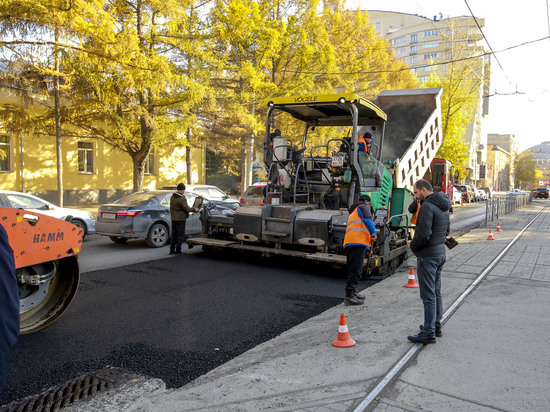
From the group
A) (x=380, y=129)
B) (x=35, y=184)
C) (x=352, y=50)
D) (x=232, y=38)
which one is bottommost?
(x=35, y=184)

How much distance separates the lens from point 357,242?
21.3 ft

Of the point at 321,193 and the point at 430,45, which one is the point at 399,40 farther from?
the point at 321,193

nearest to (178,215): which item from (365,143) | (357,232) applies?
→ (365,143)

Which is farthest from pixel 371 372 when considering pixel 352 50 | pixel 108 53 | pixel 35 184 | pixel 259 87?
pixel 352 50

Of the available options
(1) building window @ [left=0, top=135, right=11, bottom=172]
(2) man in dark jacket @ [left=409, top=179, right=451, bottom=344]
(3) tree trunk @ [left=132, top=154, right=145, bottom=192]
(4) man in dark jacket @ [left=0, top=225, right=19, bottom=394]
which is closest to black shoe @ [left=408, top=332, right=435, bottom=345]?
(2) man in dark jacket @ [left=409, top=179, right=451, bottom=344]

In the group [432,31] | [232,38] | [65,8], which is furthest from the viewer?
[432,31]

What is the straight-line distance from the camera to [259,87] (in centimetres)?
1755

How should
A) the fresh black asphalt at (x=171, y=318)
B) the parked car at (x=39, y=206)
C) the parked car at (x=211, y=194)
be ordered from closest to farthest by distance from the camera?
the fresh black asphalt at (x=171, y=318), the parked car at (x=39, y=206), the parked car at (x=211, y=194)

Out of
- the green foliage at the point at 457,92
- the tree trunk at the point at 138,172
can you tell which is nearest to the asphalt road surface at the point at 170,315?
the tree trunk at the point at 138,172

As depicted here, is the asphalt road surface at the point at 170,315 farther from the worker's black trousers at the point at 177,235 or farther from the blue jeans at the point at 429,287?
the blue jeans at the point at 429,287

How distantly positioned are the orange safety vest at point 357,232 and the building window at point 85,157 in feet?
64.6

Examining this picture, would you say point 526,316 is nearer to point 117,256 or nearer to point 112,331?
point 112,331

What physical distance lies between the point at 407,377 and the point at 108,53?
12.5 m

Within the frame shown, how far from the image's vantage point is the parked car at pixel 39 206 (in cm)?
1046
